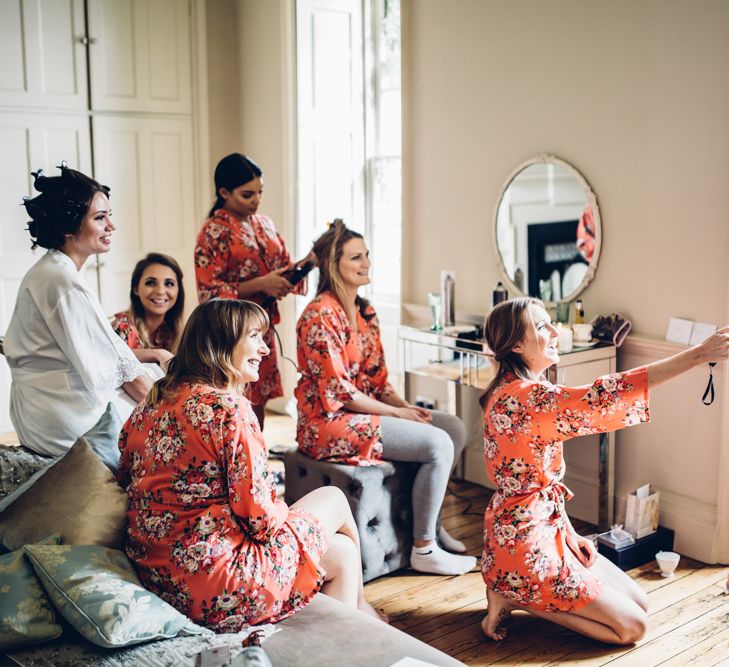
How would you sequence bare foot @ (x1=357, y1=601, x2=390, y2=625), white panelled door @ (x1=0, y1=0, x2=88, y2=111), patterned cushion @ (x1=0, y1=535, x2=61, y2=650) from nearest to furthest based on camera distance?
patterned cushion @ (x1=0, y1=535, x2=61, y2=650) < bare foot @ (x1=357, y1=601, x2=390, y2=625) < white panelled door @ (x1=0, y1=0, x2=88, y2=111)

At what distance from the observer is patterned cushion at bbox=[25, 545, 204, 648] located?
171 cm

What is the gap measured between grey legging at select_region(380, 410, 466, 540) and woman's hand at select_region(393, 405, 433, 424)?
0.28 ft

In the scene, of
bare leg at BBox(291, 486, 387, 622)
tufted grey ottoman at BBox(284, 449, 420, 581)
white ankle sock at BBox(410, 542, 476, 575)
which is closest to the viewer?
bare leg at BBox(291, 486, 387, 622)

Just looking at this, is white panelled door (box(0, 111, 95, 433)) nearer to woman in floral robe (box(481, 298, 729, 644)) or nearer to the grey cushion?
woman in floral robe (box(481, 298, 729, 644))

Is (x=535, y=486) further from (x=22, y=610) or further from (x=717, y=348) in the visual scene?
(x=22, y=610)

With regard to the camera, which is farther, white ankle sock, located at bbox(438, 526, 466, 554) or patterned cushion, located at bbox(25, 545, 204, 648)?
white ankle sock, located at bbox(438, 526, 466, 554)

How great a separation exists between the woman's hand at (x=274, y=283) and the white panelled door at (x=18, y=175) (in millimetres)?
1930

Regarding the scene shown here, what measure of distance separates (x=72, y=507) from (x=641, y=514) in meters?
2.07

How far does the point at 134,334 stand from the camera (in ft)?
11.1

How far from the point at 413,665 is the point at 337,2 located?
4.34m

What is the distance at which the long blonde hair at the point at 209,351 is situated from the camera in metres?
2.07

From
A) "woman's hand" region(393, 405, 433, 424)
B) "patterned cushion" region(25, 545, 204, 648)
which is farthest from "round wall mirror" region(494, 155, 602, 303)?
"patterned cushion" region(25, 545, 204, 648)

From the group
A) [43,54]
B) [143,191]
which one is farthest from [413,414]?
[43,54]

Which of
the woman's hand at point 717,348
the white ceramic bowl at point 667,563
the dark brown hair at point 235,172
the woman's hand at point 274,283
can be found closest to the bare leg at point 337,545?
the woman's hand at point 717,348
